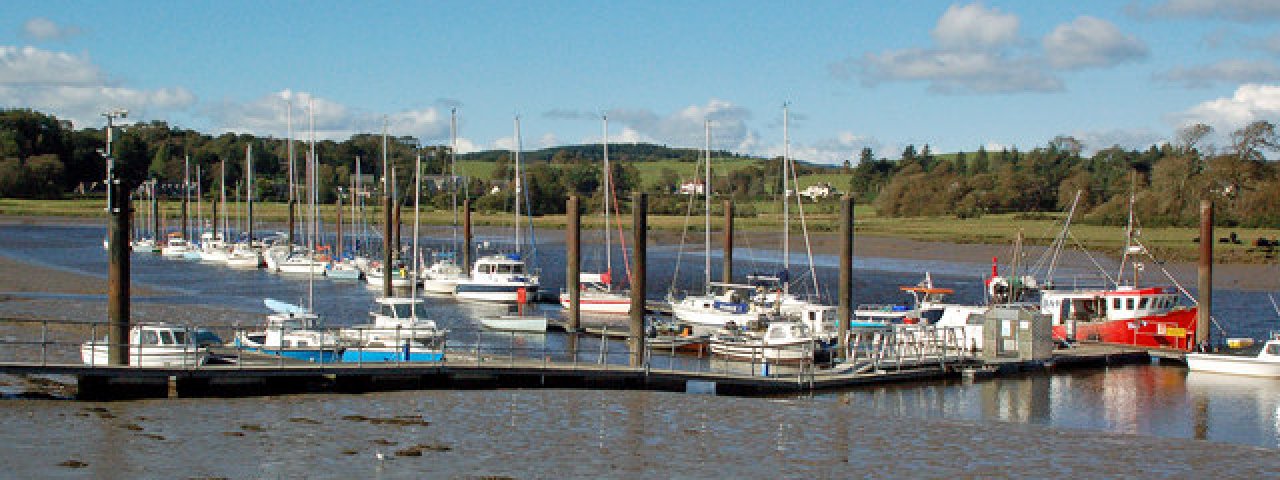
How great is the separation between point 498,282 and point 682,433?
42.5 meters

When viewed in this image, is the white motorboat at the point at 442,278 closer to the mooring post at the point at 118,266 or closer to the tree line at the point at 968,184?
the tree line at the point at 968,184

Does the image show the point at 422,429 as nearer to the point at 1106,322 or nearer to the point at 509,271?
the point at 1106,322

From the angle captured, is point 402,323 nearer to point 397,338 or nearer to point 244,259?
point 397,338

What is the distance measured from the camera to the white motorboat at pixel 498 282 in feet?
238

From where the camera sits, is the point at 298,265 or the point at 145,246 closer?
the point at 298,265

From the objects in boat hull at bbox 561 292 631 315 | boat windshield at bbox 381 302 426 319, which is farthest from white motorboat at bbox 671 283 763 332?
boat windshield at bbox 381 302 426 319

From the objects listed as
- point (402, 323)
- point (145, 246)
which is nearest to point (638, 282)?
point (402, 323)

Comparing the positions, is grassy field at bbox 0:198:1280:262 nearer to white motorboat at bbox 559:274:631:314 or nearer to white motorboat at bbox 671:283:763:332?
white motorboat at bbox 559:274:631:314

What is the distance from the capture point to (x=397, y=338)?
39.2m

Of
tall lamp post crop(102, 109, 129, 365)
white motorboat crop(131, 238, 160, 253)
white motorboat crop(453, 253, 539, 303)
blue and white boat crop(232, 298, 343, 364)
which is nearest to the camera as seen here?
tall lamp post crop(102, 109, 129, 365)

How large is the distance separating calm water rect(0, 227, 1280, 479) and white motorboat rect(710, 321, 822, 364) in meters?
5.50

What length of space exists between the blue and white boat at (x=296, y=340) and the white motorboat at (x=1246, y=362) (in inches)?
1173

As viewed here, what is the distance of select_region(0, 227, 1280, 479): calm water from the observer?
87.4 feet

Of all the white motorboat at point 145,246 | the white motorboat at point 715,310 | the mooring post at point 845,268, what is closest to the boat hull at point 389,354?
the mooring post at point 845,268
